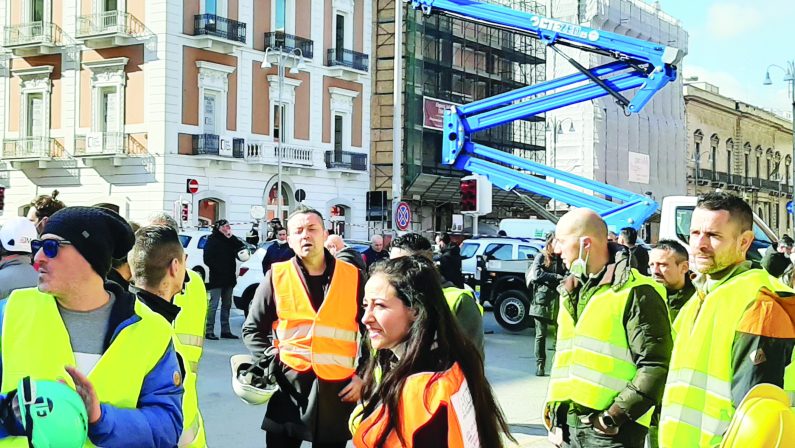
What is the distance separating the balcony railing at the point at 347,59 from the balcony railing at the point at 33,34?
10.6 metres

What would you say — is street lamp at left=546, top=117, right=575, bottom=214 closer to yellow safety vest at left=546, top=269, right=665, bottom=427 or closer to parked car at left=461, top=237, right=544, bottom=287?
parked car at left=461, top=237, right=544, bottom=287

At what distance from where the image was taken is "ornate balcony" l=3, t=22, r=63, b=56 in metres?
35.7

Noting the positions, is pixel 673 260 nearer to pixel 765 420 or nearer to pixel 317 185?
pixel 765 420

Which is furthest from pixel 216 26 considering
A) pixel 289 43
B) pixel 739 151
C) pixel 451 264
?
pixel 739 151

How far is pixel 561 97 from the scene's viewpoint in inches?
666

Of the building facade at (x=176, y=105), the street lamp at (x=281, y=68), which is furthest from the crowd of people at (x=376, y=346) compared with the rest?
the street lamp at (x=281, y=68)

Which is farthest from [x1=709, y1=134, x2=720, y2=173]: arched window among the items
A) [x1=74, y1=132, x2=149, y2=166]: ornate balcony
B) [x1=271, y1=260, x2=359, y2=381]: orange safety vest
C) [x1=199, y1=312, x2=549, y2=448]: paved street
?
[x1=271, y1=260, x2=359, y2=381]: orange safety vest

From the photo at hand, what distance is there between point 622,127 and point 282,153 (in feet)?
75.1

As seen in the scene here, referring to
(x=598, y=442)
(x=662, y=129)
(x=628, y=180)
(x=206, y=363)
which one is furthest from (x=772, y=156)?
(x=598, y=442)

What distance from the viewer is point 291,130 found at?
37.5m

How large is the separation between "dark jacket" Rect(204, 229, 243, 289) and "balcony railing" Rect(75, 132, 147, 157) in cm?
1974

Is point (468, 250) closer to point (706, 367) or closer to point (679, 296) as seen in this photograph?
point (679, 296)

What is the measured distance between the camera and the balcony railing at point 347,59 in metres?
39.3

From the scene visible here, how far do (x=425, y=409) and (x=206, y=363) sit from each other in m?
10.0
